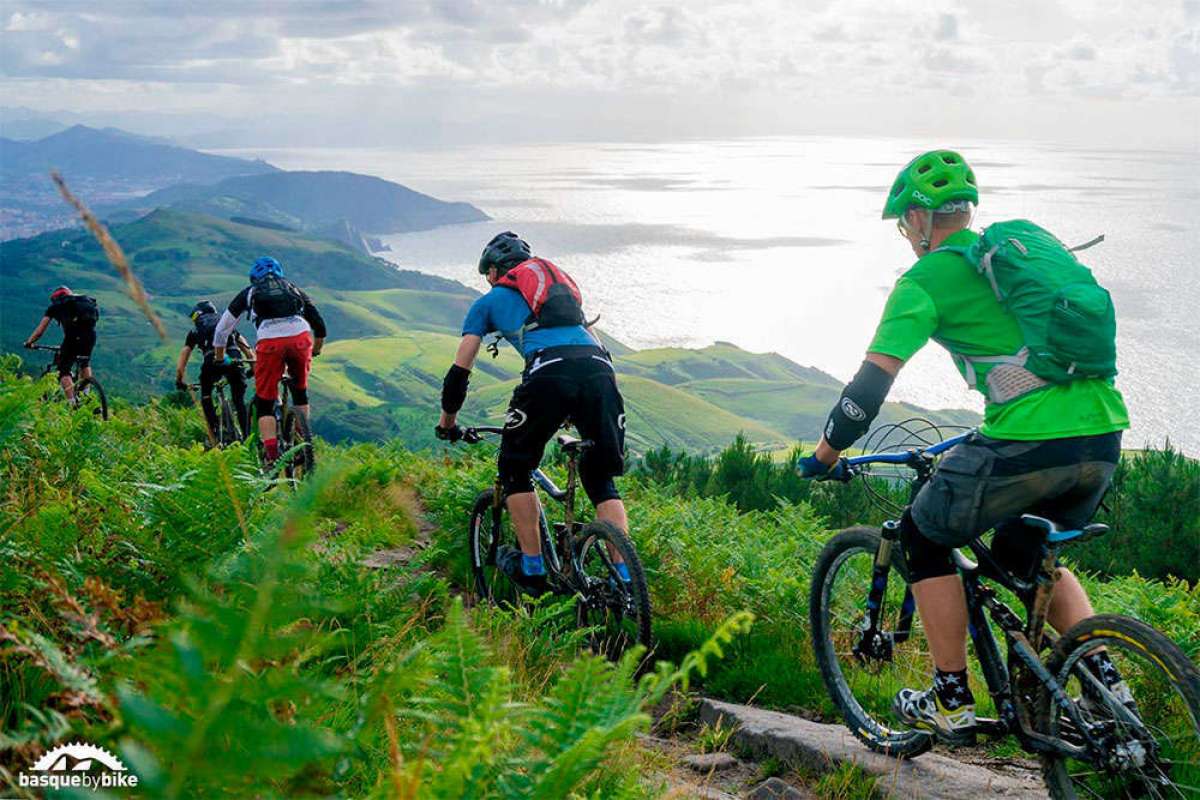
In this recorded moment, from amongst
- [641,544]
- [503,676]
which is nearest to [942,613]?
[503,676]

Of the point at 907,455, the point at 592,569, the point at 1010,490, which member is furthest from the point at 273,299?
the point at 1010,490

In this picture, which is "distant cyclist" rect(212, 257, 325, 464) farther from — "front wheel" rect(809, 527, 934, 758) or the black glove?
"front wheel" rect(809, 527, 934, 758)

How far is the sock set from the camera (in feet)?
14.9

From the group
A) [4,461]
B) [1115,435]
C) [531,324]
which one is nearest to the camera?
[1115,435]

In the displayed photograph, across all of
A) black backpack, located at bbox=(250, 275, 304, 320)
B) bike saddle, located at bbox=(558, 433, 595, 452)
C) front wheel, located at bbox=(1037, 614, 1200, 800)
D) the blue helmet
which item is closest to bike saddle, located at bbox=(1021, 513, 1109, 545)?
front wheel, located at bbox=(1037, 614, 1200, 800)

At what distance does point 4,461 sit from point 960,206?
582cm

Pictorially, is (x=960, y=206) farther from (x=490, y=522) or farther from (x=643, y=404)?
(x=643, y=404)

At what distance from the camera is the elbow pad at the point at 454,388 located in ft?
23.8

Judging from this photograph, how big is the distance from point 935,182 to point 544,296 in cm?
305

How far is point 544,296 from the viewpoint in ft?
22.4

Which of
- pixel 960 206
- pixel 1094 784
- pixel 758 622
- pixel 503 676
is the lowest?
pixel 758 622

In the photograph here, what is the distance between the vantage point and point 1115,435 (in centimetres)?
414

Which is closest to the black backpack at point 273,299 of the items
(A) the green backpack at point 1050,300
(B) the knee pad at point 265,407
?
(B) the knee pad at point 265,407

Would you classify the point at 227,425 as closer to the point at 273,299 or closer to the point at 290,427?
the point at 290,427
